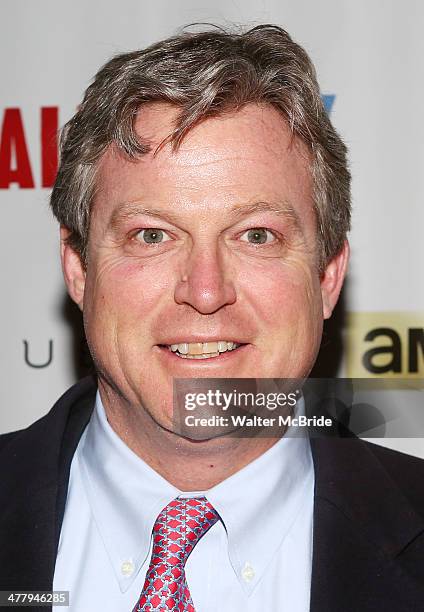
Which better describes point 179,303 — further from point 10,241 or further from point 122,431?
point 10,241

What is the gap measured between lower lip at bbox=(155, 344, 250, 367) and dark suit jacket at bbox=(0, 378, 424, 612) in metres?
0.30

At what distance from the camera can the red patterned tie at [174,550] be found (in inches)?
64.6

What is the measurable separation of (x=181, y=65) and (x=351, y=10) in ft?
3.21

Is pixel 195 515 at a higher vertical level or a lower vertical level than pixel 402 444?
higher

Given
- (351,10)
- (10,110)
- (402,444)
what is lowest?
(402,444)

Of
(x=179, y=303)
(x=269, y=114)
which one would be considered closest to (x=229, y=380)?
Answer: (x=179, y=303)

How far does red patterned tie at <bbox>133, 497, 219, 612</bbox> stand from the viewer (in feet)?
5.38

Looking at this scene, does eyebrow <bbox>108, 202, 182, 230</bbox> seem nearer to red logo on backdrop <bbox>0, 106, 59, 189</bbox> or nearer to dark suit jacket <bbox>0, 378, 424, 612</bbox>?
dark suit jacket <bbox>0, 378, 424, 612</bbox>

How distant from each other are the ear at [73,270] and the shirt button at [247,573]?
65 centimetres

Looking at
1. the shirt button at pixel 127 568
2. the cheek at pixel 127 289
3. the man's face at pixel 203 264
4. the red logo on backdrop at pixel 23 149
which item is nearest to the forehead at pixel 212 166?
the man's face at pixel 203 264

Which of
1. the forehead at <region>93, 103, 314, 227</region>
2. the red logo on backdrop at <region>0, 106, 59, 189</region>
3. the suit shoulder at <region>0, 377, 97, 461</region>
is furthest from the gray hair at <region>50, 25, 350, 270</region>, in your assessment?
the red logo on backdrop at <region>0, 106, 59, 189</region>

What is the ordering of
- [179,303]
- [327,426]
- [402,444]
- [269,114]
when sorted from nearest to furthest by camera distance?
[179,303]
[269,114]
[327,426]
[402,444]

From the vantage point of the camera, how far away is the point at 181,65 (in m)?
1.82

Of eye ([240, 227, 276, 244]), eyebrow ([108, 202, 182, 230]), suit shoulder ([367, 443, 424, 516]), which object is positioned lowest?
suit shoulder ([367, 443, 424, 516])
